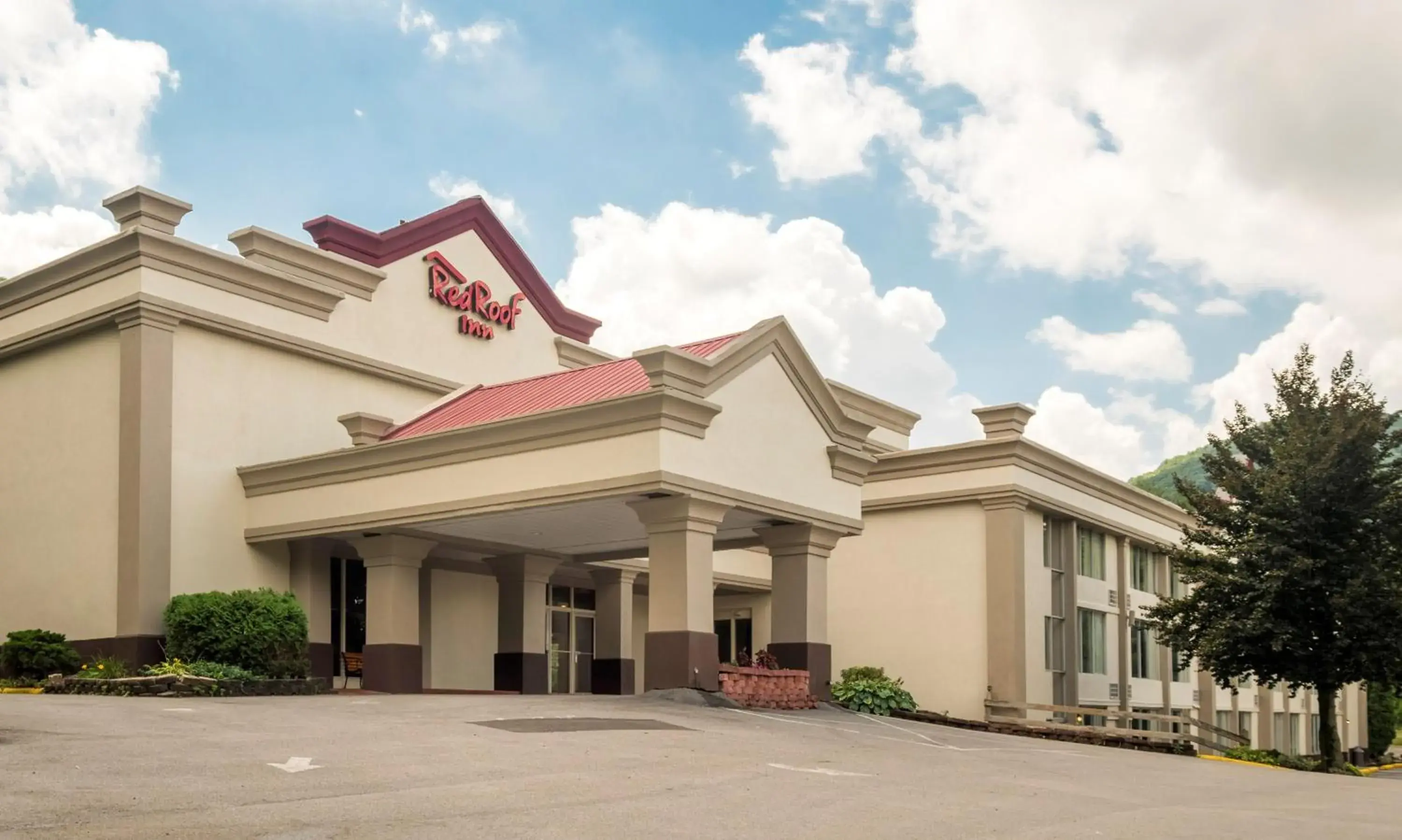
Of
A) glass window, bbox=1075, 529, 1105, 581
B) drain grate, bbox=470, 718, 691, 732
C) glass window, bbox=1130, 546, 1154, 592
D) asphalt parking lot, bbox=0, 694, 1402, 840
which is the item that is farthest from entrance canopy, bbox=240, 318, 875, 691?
glass window, bbox=1130, 546, 1154, 592

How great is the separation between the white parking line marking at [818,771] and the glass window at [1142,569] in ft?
87.4

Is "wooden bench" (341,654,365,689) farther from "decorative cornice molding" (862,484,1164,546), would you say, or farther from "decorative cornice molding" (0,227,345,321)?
"decorative cornice molding" (862,484,1164,546)

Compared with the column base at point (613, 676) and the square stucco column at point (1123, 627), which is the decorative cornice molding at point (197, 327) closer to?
the column base at point (613, 676)

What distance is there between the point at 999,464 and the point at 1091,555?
5944 millimetres

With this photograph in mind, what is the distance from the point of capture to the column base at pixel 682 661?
76.7 feet

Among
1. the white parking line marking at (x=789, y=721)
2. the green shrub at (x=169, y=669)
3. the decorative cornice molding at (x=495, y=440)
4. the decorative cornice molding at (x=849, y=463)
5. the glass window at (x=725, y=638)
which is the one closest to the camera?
the white parking line marking at (x=789, y=721)

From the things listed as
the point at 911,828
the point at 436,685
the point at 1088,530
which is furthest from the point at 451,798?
the point at 1088,530

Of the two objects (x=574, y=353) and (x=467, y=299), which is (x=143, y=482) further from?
(x=574, y=353)

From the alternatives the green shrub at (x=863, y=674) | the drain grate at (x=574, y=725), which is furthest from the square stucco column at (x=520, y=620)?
the drain grate at (x=574, y=725)

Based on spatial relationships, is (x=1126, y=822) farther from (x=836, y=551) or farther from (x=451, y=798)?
(x=836, y=551)

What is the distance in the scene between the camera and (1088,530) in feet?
125

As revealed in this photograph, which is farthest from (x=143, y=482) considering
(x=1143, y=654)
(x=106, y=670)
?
(x=1143, y=654)

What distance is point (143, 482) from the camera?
2658 centimetres

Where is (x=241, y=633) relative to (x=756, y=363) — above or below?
below
